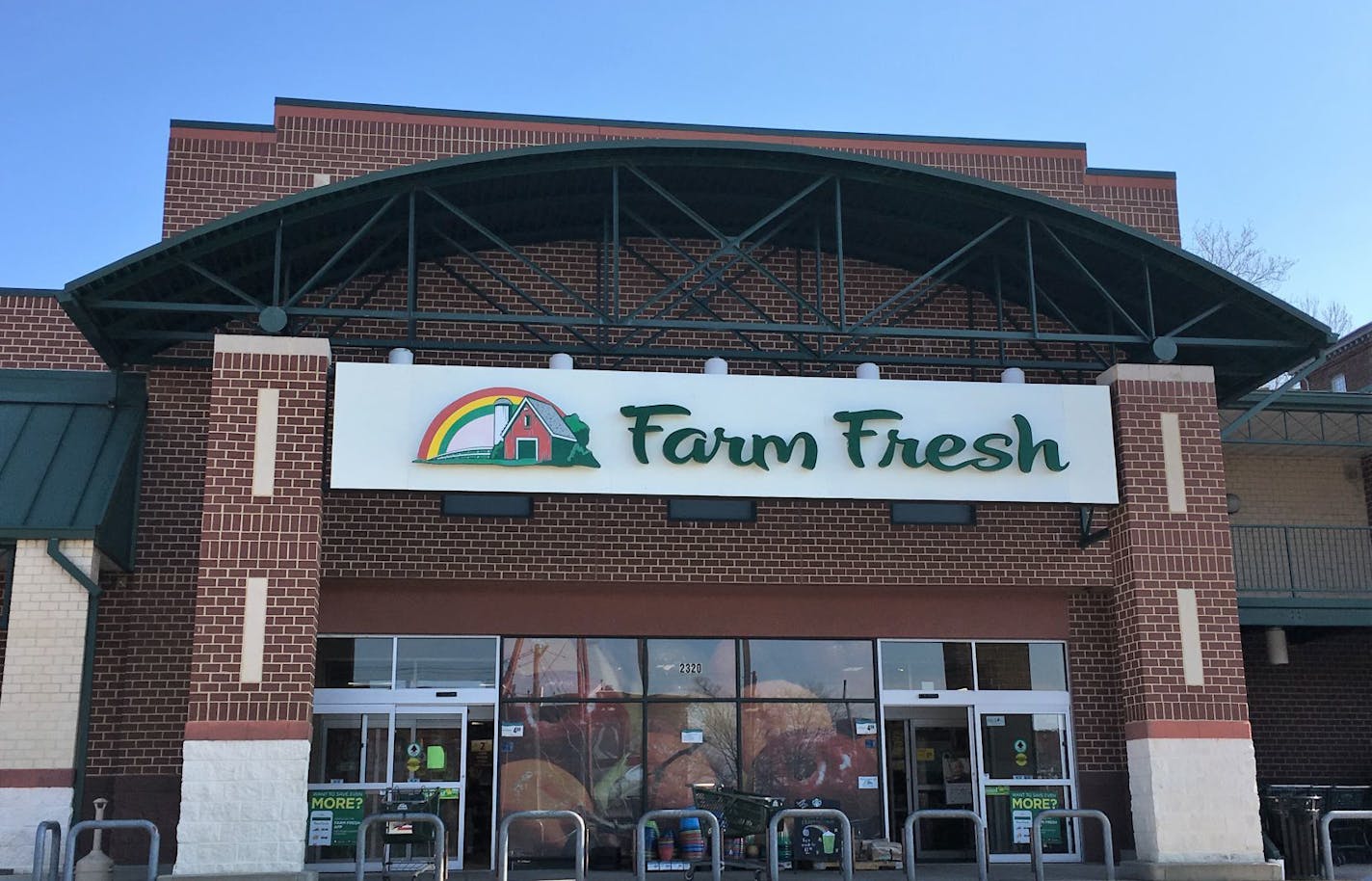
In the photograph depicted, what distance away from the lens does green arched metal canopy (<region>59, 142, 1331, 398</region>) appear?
15180mm

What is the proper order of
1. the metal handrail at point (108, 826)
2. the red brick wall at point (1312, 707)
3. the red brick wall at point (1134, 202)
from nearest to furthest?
the metal handrail at point (108, 826)
the red brick wall at point (1134, 202)
the red brick wall at point (1312, 707)

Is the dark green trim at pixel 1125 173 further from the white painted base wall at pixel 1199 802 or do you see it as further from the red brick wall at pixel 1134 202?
the white painted base wall at pixel 1199 802

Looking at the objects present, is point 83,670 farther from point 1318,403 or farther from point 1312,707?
point 1318,403

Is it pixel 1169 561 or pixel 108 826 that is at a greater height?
pixel 1169 561

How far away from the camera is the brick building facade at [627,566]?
15.2 meters

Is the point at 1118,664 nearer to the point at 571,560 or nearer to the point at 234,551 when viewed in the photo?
the point at 571,560

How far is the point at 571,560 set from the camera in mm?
17281

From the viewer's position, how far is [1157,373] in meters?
16.4

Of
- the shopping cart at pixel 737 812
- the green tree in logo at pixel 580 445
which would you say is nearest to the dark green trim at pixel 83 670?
the green tree in logo at pixel 580 445

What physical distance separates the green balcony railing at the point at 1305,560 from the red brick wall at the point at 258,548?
13.5m

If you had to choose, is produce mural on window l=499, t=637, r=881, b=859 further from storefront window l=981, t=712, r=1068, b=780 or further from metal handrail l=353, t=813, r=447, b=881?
metal handrail l=353, t=813, r=447, b=881

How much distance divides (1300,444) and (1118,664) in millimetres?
6231

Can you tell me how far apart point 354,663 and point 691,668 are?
4106 millimetres

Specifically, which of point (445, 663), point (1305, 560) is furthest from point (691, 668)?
point (1305, 560)
